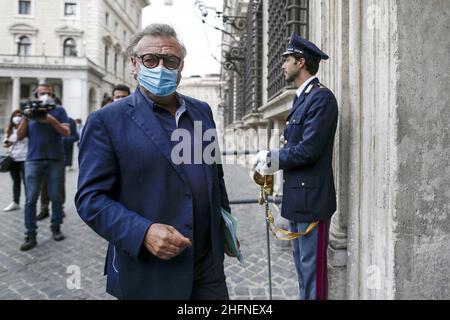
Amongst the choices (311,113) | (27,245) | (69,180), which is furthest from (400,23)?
(69,180)

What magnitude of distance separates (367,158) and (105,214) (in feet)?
5.69

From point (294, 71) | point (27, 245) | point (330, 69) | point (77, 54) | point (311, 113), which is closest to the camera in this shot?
point (311, 113)

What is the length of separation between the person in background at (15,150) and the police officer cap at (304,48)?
4.13 metres

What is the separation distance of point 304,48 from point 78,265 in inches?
124

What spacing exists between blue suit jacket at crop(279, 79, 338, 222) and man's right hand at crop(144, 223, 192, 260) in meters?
1.08

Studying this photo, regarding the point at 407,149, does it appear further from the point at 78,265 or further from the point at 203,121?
the point at 78,265

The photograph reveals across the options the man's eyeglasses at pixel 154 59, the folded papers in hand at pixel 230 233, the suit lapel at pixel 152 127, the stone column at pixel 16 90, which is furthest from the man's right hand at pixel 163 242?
the stone column at pixel 16 90

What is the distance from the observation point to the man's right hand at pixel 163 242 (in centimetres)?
135

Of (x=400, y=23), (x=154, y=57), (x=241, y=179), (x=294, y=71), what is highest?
(x=400, y=23)

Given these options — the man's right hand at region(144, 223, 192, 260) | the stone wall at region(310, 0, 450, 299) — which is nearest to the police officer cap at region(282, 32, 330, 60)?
the stone wall at region(310, 0, 450, 299)

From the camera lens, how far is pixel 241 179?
33.9 ft

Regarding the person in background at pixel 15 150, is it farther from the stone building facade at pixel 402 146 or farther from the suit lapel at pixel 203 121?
the stone building facade at pixel 402 146

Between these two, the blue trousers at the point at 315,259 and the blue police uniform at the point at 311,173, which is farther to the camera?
the blue trousers at the point at 315,259

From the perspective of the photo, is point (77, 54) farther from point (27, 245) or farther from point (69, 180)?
point (27, 245)
